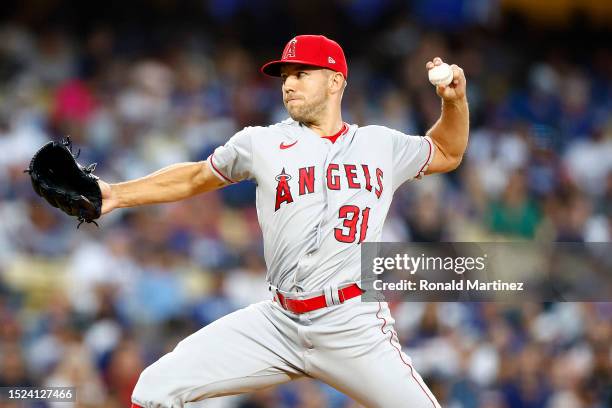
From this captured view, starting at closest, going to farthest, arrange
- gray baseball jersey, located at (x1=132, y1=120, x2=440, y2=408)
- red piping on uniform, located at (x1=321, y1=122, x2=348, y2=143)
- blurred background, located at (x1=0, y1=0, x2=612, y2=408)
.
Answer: gray baseball jersey, located at (x1=132, y1=120, x2=440, y2=408), red piping on uniform, located at (x1=321, y1=122, x2=348, y2=143), blurred background, located at (x1=0, y1=0, x2=612, y2=408)

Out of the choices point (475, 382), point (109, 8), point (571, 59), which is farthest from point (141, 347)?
point (571, 59)

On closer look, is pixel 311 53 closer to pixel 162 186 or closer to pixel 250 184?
pixel 162 186

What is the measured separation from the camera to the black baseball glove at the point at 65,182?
11.4ft

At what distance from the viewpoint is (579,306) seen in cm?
731

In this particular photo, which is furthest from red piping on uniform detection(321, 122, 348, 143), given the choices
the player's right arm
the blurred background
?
the blurred background

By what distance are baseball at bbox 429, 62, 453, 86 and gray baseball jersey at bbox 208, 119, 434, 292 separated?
36 centimetres

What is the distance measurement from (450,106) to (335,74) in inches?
19.0

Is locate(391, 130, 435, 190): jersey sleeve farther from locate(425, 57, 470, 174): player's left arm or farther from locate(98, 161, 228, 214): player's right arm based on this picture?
locate(98, 161, 228, 214): player's right arm

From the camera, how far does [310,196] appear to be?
3594mm

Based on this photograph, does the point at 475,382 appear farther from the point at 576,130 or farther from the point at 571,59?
the point at 571,59

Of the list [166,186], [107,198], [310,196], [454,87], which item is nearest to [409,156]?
[454,87]

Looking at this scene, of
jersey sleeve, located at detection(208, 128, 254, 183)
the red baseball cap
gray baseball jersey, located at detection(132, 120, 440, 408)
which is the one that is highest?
the red baseball cap

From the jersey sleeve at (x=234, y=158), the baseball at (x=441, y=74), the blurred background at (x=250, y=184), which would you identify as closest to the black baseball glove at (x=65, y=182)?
the jersey sleeve at (x=234, y=158)

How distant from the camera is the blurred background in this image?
6.55m
